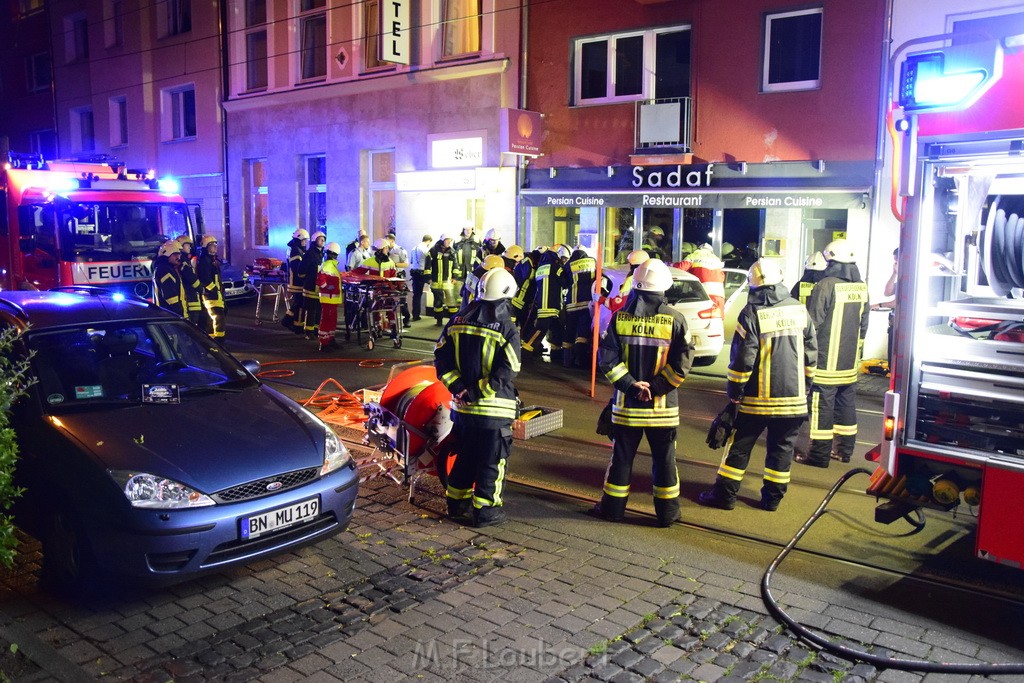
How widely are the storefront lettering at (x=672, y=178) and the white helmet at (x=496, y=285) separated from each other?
35.5ft

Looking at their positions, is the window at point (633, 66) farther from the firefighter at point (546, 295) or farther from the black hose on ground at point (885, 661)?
the black hose on ground at point (885, 661)

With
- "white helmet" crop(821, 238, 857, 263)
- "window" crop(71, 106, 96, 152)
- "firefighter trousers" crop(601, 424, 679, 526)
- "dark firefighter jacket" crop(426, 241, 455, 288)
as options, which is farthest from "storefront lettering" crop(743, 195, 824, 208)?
"window" crop(71, 106, 96, 152)

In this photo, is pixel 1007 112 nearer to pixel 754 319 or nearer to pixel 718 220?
pixel 754 319

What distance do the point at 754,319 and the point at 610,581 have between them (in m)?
2.55

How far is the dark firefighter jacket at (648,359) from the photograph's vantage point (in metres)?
6.49

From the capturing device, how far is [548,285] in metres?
13.8

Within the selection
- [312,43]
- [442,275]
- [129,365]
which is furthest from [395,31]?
[129,365]

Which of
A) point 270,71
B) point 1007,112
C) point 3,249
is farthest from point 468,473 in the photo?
point 270,71

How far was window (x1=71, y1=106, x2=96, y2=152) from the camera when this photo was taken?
32188 mm

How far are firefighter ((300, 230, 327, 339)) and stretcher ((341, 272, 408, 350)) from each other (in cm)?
53

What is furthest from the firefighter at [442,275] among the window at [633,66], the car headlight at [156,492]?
the car headlight at [156,492]

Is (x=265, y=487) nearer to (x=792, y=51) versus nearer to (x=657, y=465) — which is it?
(x=657, y=465)

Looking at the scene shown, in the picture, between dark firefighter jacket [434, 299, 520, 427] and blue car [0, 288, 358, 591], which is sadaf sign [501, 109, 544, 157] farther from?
blue car [0, 288, 358, 591]

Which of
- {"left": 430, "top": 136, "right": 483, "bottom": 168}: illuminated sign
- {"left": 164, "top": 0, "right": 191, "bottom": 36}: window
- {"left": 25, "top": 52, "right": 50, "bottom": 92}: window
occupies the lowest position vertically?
{"left": 430, "top": 136, "right": 483, "bottom": 168}: illuminated sign
